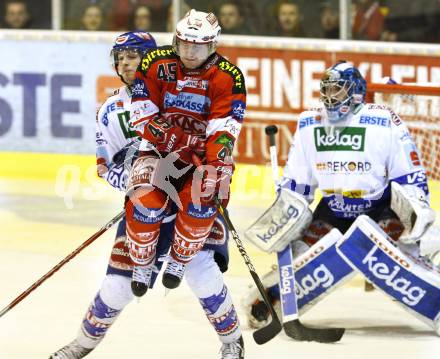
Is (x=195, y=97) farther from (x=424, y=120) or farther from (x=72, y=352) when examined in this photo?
(x=424, y=120)

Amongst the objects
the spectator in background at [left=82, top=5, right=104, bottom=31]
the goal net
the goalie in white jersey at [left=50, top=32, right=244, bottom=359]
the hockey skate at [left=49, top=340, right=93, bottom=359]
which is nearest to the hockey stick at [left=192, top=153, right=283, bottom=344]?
the goalie in white jersey at [left=50, top=32, right=244, bottom=359]

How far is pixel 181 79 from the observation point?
555 cm

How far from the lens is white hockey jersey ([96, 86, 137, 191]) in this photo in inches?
236

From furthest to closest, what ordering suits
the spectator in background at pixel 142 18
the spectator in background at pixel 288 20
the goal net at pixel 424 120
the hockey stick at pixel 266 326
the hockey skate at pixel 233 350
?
the spectator in background at pixel 142 18, the spectator in background at pixel 288 20, the goal net at pixel 424 120, the hockey stick at pixel 266 326, the hockey skate at pixel 233 350

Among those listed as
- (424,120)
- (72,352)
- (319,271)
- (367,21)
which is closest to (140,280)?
(72,352)

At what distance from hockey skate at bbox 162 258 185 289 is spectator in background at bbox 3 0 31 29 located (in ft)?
20.3

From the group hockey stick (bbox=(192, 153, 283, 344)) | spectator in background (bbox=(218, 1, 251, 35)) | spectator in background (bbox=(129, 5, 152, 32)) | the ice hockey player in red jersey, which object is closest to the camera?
the ice hockey player in red jersey

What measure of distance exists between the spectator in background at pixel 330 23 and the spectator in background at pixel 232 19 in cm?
60

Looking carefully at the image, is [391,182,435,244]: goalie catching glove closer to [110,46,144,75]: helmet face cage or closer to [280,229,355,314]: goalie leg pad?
[280,229,355,314]: goalie leg pad

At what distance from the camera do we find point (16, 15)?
1151 centimetres

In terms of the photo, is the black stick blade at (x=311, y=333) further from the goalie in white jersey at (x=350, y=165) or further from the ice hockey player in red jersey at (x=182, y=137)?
the ice hockey player in red jersey at (x=182, y=137)

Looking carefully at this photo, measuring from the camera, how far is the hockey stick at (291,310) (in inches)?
251

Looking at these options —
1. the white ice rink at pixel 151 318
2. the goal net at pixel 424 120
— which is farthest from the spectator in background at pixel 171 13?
the white ice rink at pixel 151 318

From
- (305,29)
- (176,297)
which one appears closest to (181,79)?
(176,297)
